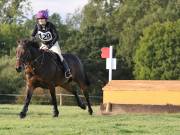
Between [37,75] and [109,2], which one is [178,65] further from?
[37,75]

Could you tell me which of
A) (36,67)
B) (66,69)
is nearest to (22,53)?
(36,67)

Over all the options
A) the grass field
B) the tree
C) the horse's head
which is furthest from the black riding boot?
the tree

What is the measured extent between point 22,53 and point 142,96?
5140mm

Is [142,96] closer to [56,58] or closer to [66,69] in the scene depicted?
[66,69]

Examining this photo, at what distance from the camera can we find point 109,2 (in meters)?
80.3

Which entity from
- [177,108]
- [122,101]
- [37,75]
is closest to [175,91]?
[177,108]

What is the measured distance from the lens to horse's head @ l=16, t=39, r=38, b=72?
46.1 feet

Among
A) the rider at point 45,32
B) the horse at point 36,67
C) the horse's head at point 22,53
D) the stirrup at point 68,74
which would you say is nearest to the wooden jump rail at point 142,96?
the stirrup at point 68,74

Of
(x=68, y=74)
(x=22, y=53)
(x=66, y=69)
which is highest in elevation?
(x=22, y=53)

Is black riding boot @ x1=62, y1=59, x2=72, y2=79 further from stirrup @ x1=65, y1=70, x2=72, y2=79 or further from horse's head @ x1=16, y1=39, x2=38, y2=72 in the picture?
horse's head @ x1=16, y1=39, x2=38, y2=72

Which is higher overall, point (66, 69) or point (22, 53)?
point (22, 53)

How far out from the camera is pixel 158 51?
216 ft

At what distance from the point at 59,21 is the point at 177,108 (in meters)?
69.9

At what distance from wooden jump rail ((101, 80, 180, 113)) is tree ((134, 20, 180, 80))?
45869 millimetres
